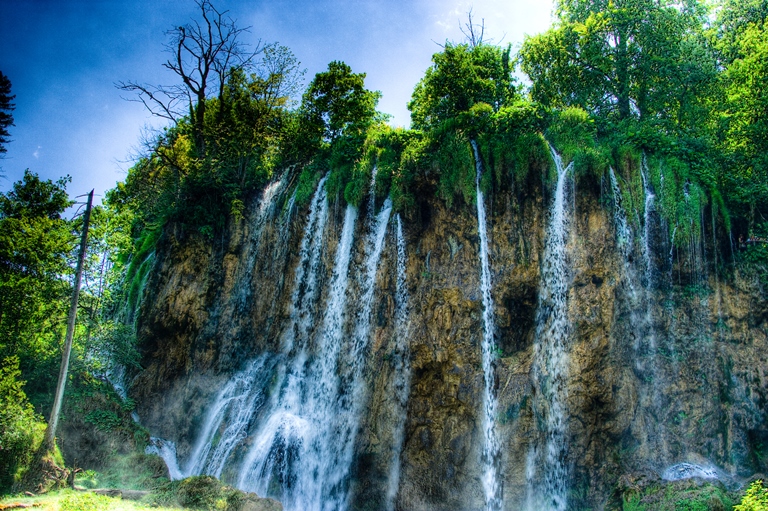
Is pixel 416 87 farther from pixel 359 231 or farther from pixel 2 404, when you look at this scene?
pixel 2 404

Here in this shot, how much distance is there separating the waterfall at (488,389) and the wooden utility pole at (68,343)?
12491 mm

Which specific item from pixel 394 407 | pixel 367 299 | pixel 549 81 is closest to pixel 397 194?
pixel 367 299

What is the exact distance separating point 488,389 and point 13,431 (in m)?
13.3

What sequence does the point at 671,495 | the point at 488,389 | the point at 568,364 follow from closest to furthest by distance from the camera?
the point at 671,495, the point at 568,364, the point at 488,389

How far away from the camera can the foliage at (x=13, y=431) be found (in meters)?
12.4

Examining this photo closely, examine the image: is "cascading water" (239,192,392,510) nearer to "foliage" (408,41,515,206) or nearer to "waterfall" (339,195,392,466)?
"waterfall" (339,195,392,466)

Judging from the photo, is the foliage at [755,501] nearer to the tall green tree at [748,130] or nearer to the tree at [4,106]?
the tall green tree at [748,130]

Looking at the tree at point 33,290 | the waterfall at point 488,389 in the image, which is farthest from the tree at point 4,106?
the waterfall at point 488,389

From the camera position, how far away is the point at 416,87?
23.1 metres

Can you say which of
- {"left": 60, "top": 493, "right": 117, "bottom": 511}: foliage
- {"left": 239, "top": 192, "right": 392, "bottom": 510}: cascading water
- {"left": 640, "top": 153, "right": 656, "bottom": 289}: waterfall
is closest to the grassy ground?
{"left": 60, "top": 493, "right": 117, "bottom": 511}: foliage

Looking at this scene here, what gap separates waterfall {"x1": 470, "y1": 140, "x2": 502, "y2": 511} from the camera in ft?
45.9

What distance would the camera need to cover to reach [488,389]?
14.8m

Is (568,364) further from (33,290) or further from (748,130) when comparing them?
(33,290)

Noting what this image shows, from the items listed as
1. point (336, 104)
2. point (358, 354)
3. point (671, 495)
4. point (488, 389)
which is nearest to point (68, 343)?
point (358, 354)
